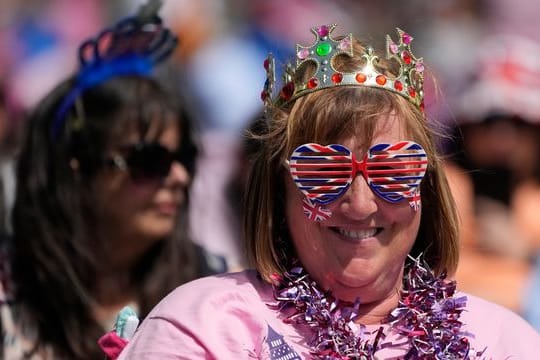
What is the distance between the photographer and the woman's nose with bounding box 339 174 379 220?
7.67 ft

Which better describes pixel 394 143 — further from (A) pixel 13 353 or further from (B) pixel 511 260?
(B) pixel 511 260

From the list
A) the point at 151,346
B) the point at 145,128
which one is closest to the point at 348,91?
the point at 151,346

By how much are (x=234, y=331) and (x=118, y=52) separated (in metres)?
2.54

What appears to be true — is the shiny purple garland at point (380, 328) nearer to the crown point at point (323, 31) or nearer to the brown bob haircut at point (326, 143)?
the brown bob haircut at point (326, 143)

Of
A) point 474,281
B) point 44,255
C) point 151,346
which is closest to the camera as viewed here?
point 151,346

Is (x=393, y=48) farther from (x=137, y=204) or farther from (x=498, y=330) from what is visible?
(x=137, y=204)

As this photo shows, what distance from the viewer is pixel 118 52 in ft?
15.1

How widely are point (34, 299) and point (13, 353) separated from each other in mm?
277

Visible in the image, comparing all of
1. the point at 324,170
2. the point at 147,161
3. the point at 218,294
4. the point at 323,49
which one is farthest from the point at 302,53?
the point at 147,161

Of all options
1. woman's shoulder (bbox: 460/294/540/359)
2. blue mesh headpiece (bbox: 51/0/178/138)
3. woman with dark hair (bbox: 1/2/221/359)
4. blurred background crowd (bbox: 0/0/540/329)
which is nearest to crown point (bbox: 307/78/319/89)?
woman's shoulder (bbox: 460/294/540/359)

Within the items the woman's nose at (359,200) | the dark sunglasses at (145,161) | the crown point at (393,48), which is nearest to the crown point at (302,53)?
the crown point at (393,48)

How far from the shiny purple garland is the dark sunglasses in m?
1.98

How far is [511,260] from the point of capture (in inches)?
207

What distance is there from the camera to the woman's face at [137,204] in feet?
14.3
